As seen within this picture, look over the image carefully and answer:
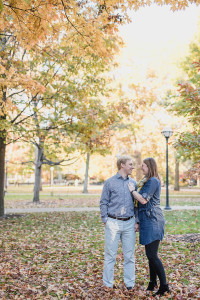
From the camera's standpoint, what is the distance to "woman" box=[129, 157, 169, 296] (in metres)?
4.48

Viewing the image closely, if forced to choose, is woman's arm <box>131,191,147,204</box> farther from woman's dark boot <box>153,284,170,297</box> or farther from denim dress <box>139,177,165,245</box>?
woman's dark boot <box>153,284,170,297</box>

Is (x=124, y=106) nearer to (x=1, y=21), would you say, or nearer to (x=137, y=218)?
(x=1, y=21)

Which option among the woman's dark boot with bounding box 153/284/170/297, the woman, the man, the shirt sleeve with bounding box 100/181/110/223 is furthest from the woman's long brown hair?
the woman's dark boot with bounding box 153/284/170/297

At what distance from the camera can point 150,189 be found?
451 centimetres

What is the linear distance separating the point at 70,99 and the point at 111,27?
17.2ft

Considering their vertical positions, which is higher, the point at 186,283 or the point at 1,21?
the point at 1,21

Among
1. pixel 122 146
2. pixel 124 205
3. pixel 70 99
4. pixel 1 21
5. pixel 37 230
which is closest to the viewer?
pixel 124 205

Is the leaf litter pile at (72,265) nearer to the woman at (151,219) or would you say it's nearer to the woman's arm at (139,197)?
the woman at (151,219)

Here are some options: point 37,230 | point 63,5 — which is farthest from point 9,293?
point 37,230

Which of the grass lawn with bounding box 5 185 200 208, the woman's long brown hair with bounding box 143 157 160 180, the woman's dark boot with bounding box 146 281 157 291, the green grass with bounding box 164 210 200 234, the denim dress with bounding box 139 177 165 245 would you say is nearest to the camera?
the denim dress with bounding box 139 177 165 245

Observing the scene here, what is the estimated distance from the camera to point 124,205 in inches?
182

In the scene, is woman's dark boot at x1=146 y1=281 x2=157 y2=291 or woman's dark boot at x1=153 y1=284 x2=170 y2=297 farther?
woman's dark boot at x1=146 y1=281 x2=157 y2=291

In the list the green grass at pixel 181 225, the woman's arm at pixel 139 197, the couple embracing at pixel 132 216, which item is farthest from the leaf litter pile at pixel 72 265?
the woman's arm at pixel 139 197

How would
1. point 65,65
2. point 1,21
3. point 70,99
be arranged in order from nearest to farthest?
point 1,21
point 70,99
point 65,65
